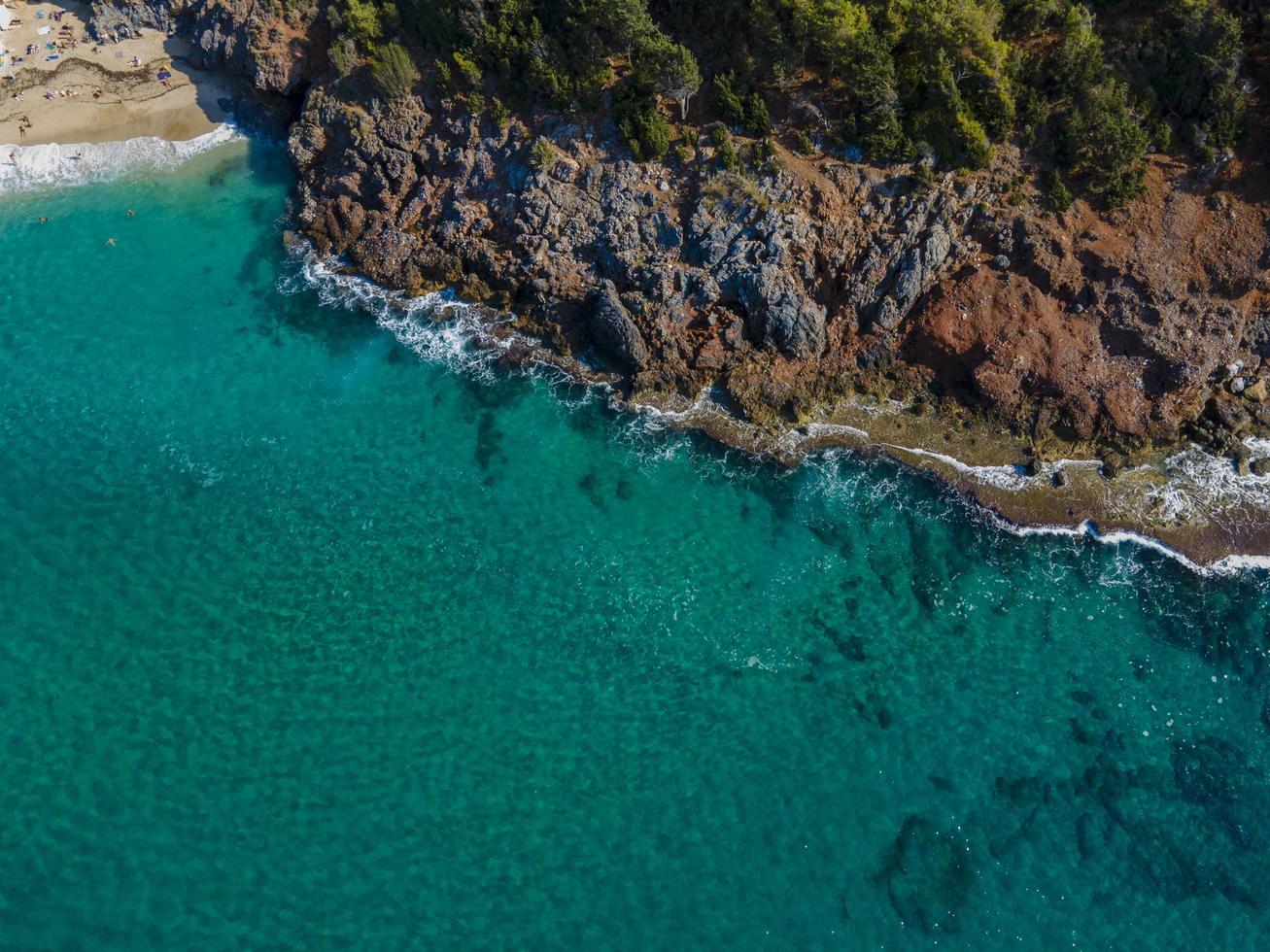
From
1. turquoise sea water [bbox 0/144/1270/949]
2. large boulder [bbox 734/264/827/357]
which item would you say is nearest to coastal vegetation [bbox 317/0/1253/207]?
large boulder [bbox 734/264/827/357]

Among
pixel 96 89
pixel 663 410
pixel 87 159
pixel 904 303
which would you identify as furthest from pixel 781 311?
pixel 96 89

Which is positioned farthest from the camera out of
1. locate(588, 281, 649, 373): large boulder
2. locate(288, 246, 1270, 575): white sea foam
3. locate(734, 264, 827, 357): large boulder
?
locate(588, 281, 649, 373): large boulder

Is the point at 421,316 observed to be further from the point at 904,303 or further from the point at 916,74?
the point at 916,74

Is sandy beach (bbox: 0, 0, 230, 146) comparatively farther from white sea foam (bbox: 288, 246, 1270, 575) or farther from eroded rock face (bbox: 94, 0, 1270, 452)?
→ eroded rock face (bbox: 94, 0, 1270, 452)

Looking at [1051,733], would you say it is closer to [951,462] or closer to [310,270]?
[951,462]

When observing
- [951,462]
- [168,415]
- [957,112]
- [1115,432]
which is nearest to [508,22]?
[957,112]

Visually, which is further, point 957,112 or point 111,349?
point 111,349
